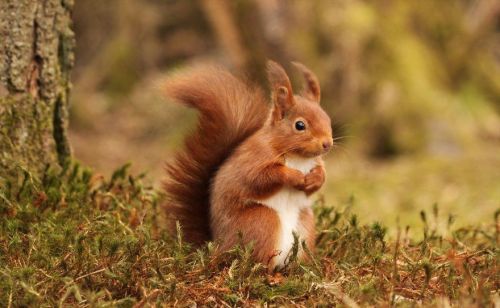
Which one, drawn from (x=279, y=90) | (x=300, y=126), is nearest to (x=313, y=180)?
(x=300, y=126)

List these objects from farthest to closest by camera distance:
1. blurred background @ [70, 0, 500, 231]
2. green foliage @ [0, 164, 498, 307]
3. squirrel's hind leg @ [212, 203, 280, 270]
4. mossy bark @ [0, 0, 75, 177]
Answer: blurred background @ [70, 0, 500, 231]
mossy bark @ [0, 0, 75, 177]
squirrel's hind leg @ [212, 203, 280, 270]
green foliage @ [0, 164, 498, 307]

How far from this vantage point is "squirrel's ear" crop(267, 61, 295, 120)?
284 centimetres

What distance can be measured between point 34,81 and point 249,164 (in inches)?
47.3

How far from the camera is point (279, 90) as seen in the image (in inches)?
113

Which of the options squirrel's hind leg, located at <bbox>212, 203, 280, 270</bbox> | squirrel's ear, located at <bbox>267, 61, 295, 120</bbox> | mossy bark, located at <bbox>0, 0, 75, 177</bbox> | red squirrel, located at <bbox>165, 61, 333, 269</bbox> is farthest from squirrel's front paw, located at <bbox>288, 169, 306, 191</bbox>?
mossy bark, located at <bbox>0, 0, 75, 177</bbox>

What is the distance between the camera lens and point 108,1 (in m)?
11.7

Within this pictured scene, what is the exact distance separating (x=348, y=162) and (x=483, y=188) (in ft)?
5.64

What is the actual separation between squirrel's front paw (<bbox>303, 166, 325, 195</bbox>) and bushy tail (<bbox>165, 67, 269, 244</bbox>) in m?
0.34

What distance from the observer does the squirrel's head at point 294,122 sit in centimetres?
282

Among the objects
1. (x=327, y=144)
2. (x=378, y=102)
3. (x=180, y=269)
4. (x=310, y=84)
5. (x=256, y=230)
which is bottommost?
(x=378, y=102)

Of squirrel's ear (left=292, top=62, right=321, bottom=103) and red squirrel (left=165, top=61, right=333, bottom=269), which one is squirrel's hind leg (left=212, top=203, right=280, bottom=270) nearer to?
red squirrel (left=165, top=61, right=333, bottom=269)

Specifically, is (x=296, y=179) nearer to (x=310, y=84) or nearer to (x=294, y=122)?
(x=294, y=122)

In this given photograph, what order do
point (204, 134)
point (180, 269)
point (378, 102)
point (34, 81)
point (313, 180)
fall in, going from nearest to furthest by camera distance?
point (180, 269) < point (313, 180) < point (204, 134) < point (34, 81) < point (378, 102)

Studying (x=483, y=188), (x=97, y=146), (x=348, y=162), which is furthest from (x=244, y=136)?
(x=97, y=146)
